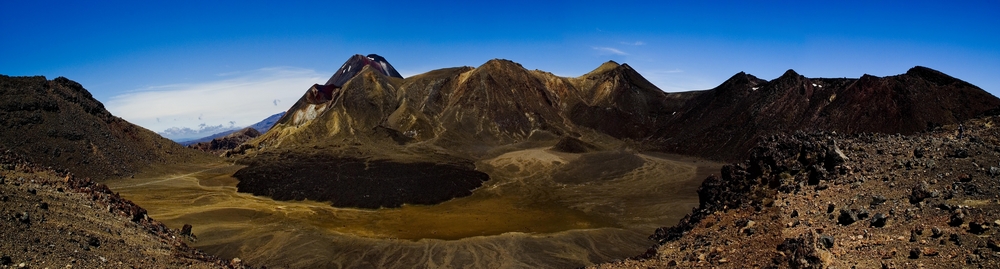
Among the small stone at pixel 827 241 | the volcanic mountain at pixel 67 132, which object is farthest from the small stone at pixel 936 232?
the volcanic mountain at pixel 67 132

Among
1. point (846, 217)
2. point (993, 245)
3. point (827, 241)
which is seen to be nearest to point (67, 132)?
point (827, 241)

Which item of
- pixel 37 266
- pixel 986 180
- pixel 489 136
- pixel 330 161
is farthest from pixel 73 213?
pixel 489 136

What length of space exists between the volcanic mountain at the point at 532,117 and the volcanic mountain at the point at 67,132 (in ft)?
45.0

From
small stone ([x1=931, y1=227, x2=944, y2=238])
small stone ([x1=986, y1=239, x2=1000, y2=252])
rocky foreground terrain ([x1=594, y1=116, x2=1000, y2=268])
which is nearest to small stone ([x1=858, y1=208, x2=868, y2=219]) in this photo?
rocky foreground terrain ([x1=594, y1=116, x2=1000, y2=268])

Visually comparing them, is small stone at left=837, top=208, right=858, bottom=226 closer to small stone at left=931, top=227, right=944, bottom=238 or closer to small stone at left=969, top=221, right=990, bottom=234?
small stone at left=931, top=227, right=944, bottom=238

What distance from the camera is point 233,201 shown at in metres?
48.5

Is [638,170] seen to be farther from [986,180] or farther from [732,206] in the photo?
[986,180]

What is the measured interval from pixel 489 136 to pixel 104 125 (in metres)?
71.5

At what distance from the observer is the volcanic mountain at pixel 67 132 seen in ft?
179

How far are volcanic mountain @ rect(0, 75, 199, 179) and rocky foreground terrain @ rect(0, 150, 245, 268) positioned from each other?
1676 inches

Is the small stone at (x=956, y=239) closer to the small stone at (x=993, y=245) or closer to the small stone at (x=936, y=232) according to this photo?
the small stone at (x=936, y=232)

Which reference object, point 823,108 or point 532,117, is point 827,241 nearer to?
point 823,108

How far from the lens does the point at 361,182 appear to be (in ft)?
187

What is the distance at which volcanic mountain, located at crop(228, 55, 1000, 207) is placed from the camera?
65.5 m
